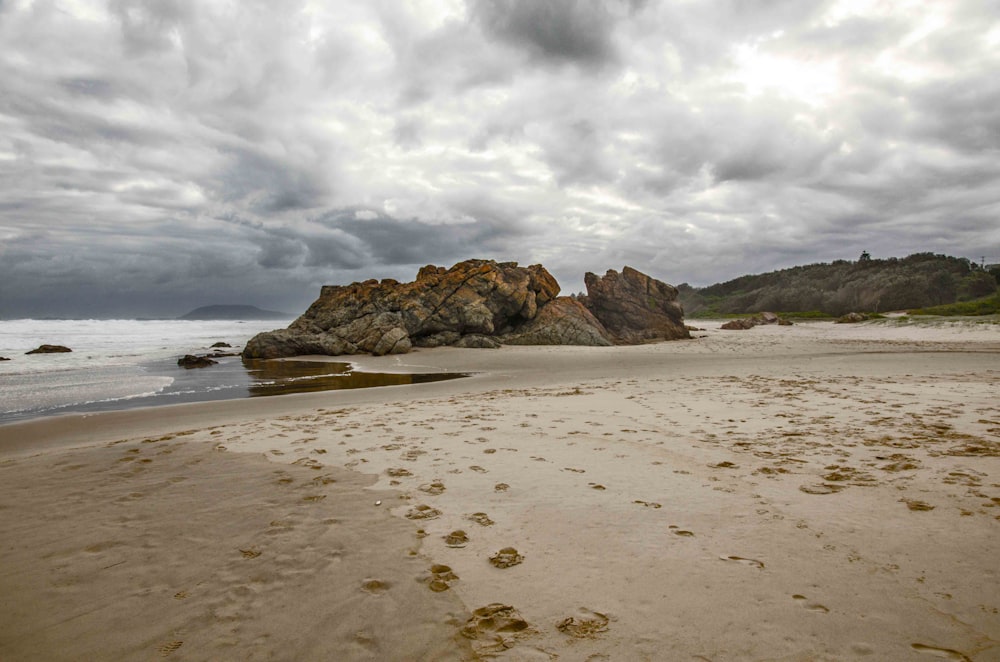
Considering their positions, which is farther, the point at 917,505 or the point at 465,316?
the point at 465,316

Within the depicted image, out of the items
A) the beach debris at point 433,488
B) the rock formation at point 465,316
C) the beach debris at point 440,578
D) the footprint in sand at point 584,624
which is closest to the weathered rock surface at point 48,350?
the rock formation at point 465,316

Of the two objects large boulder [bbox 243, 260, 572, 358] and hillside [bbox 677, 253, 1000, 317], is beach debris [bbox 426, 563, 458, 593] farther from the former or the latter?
hillside [bbox 677, 253, 1000, 317]

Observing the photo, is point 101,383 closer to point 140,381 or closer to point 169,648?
point 140,381

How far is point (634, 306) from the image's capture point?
98.7 feet

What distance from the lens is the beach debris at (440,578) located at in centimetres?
293

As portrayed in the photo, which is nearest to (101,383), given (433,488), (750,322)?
(433,488)

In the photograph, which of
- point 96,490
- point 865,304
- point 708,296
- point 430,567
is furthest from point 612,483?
point 708,296

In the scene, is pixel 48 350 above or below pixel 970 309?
below

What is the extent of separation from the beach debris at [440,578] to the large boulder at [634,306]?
86.1 feet

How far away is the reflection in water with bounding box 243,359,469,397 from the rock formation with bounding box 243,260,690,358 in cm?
414

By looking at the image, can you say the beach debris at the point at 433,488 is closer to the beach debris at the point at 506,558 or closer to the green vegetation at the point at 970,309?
the beach debris at the point at 506,558

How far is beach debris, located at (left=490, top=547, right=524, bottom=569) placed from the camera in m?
3.15

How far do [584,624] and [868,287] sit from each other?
208ft

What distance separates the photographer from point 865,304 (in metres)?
49.2
